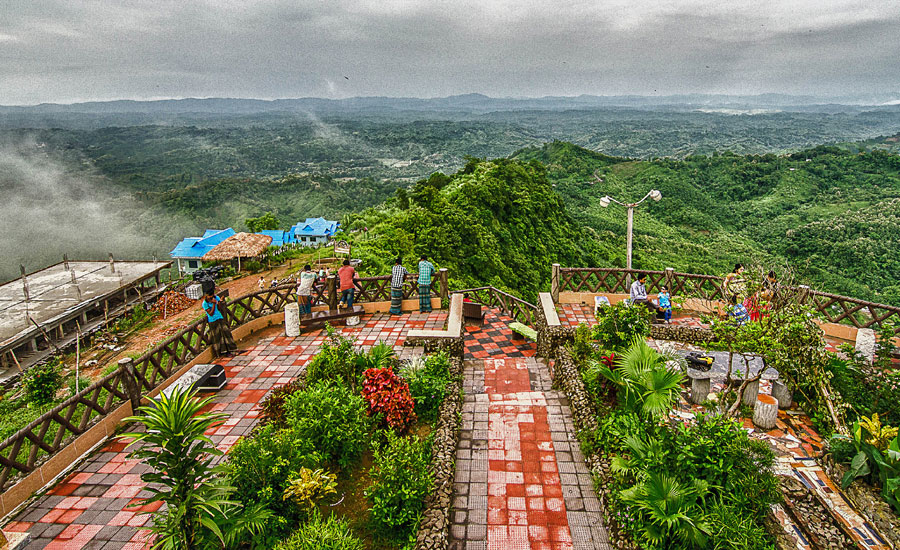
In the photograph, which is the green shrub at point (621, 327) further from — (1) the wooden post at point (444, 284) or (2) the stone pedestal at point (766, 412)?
(1) the wooden post at point (444, 284)

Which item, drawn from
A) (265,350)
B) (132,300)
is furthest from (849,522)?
(132,300)

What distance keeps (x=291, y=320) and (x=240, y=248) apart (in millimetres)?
18810

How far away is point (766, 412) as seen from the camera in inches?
265

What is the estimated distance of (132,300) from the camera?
23.2 metres

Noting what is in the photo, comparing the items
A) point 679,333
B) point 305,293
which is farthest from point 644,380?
point 305,293

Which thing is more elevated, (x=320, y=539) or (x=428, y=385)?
(x=428, y=385)

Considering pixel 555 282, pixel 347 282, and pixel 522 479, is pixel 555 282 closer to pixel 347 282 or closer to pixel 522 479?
pixel 347 282

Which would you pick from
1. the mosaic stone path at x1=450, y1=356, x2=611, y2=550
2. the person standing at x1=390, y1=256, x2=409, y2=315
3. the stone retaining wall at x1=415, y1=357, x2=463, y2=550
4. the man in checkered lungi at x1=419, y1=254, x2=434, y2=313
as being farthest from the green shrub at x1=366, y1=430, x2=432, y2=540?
the man in checkered lungi at x1=419, y1=254, x2=434, y2=313

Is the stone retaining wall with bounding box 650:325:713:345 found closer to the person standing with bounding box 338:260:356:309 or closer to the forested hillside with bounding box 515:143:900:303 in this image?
the person standing with bounding box 338:260:356:309

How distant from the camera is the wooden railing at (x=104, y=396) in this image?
18.4 feet

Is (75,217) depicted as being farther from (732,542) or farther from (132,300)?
(732,542)

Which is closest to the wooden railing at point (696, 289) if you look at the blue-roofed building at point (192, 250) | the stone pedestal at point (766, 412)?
the stone pedestal at point (766, 412)

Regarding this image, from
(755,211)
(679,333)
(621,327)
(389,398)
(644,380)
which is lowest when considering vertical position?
(755,211)

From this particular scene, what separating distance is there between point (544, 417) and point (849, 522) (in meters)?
3.67
